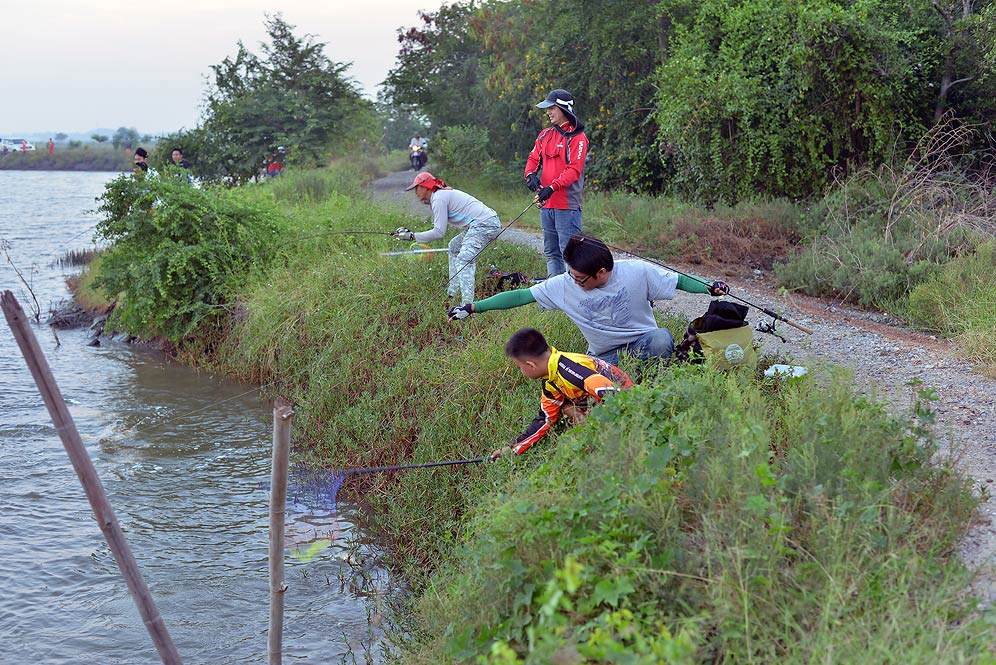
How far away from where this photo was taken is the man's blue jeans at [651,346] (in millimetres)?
5578

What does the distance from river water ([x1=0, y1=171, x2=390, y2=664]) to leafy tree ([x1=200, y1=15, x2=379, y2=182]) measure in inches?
438

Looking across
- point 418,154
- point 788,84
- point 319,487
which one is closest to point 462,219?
point 319,487

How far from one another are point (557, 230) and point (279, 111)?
15581 mm

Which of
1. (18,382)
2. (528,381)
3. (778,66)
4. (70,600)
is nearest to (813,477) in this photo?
(528,381)

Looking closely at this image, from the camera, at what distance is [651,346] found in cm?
559

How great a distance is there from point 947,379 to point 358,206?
889cm

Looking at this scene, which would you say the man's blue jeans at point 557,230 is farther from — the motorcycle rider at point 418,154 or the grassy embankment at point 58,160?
the grassy embankment at point 58,160

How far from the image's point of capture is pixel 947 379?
617cm

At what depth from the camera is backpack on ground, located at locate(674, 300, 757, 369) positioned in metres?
5.30

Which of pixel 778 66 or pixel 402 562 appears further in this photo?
pixel 778 66

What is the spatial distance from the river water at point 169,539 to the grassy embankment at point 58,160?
80.4 meters

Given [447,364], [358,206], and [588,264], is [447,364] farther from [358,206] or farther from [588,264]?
[358,206]

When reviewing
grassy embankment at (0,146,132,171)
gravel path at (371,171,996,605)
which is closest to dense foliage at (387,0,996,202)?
gravel path at (371,171,996,605)

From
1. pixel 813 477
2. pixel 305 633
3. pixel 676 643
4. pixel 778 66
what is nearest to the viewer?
pixel 676 643
